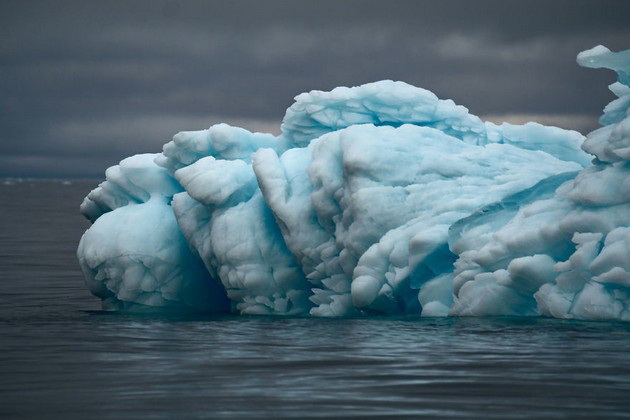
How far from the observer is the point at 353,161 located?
15859 millimetres

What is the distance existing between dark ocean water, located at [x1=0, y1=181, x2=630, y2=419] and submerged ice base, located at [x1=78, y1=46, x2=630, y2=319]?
64 centimetres

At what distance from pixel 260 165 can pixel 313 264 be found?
5.59 ft

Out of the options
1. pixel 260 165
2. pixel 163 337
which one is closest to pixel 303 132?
pixel 260 165

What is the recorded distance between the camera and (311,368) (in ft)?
36.3

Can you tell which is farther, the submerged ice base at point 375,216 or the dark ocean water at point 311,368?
the submerged ice base at point 375,216

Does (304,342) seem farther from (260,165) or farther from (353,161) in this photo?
(260,165)

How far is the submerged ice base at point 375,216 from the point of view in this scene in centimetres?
1378

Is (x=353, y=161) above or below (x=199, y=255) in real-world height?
above

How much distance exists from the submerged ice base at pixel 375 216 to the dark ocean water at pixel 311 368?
64cm

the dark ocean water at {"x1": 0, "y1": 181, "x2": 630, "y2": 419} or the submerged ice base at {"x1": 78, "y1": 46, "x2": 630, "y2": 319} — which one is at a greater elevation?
the submerged ice base at {"x1": 78, "y1": 46, "x2": 630, "y2": 319}

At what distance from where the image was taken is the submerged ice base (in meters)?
13.8

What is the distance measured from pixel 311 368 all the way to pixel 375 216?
16.4 feet

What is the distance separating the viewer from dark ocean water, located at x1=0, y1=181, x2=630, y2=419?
9.08 m

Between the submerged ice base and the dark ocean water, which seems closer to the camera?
the dark ocean water
